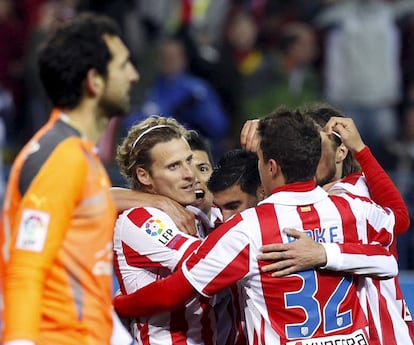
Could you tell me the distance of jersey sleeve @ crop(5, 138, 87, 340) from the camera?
3092mm

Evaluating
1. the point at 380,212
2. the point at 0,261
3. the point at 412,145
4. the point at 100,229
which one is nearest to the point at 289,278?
the point at 380,212

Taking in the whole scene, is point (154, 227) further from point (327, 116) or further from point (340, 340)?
point (327, 116)

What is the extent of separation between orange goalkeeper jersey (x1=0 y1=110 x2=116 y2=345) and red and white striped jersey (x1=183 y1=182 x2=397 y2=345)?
1.78ft

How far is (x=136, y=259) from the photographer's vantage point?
13.6 ft

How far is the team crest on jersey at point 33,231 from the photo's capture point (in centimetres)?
317

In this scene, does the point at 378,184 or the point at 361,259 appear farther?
the point at 378,184

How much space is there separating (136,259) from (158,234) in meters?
0.16

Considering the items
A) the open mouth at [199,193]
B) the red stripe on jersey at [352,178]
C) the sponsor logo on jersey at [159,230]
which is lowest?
the sponsor logo on jersey at [159,230]

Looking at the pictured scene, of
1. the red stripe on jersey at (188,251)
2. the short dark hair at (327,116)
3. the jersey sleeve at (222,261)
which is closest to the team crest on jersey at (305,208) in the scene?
the jersey sleeve at (222,261)

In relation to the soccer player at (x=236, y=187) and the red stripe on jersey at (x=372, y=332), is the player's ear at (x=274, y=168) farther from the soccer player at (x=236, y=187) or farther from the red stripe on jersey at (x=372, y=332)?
the red stripe on jersey at (x=372, y=332)

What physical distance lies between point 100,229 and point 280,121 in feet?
3.01

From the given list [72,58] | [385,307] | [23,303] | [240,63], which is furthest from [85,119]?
[240,63]

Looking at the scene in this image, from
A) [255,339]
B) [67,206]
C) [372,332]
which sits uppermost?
[67,206]

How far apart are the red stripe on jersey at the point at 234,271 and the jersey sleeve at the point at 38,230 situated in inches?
29.3
